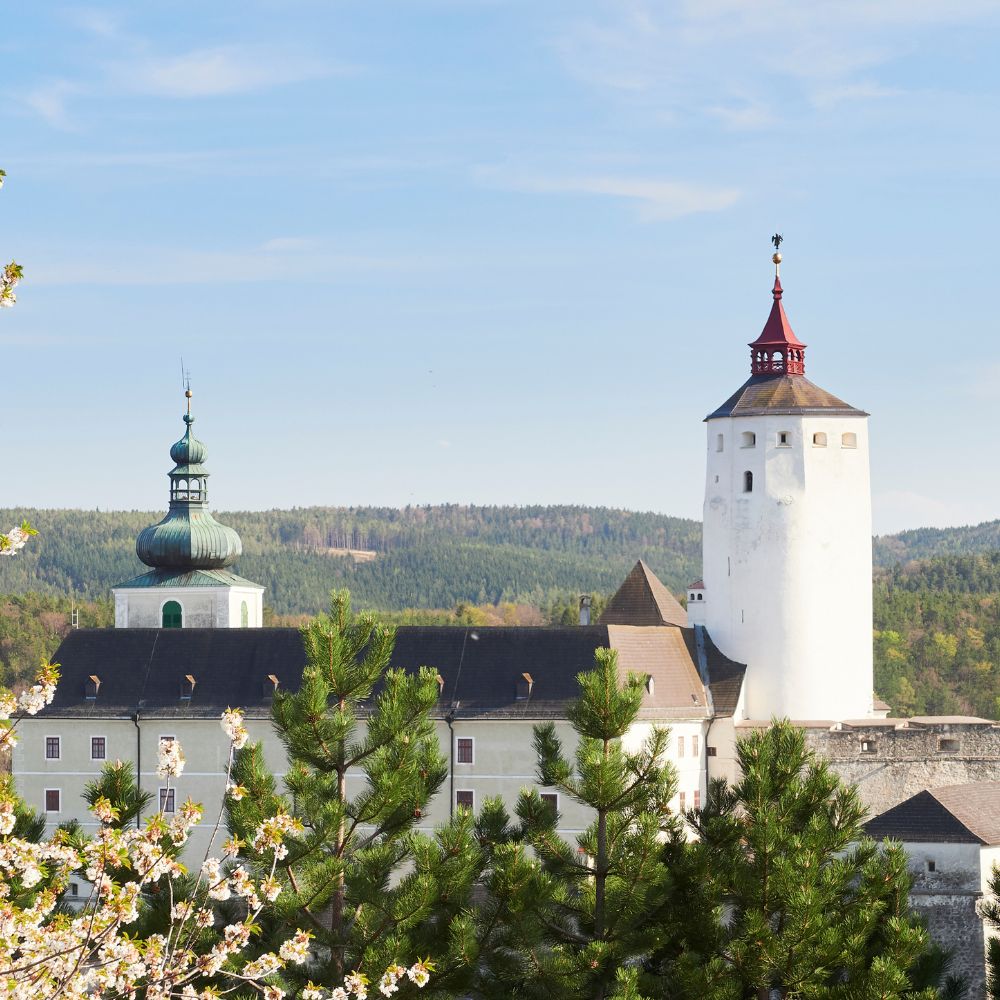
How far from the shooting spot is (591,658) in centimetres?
5012

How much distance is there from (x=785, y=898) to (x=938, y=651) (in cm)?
8187

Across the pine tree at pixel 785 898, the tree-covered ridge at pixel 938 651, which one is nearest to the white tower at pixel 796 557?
the pine tree at pixel 785 898

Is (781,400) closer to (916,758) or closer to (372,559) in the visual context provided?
(916,758)

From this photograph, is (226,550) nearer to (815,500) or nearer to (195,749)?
(195,749)

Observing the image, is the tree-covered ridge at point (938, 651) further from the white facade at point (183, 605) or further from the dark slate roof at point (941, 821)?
the dark slate roof at point (941, 821)

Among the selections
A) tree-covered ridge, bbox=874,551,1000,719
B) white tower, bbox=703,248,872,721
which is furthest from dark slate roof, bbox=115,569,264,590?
tree-covered ridge, bbox=874,551,1000,719

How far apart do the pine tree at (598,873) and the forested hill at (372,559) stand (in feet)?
405

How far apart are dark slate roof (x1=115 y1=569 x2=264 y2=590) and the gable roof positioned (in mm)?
11994

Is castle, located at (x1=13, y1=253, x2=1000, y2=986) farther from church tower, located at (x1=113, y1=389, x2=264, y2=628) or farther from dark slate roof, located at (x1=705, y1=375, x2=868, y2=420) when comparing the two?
church tower, located at (x1=113, y1=389, x2=264, y2=628)

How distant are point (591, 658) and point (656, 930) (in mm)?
23060

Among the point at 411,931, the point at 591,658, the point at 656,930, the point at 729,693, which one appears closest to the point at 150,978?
the point at 411,931

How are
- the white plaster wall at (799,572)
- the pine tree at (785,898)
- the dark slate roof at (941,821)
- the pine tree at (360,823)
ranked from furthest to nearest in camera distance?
the white plaster wall at (799,572) < the dark slate roof at (941,821) < the pine tree at (785,898) < the pine tree at (360,823)

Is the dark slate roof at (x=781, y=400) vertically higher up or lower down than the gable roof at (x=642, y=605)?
higher up

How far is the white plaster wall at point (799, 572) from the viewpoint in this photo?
53.7 m
